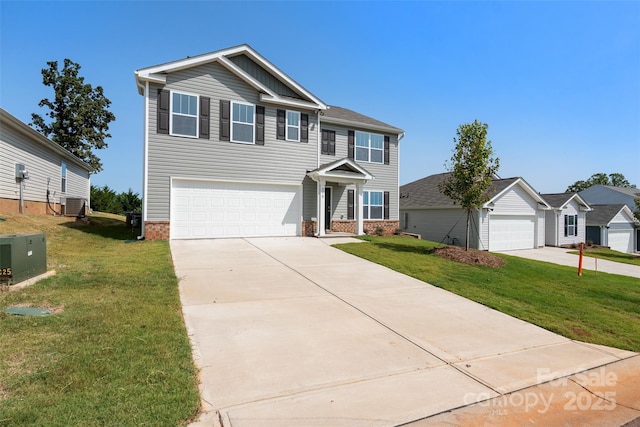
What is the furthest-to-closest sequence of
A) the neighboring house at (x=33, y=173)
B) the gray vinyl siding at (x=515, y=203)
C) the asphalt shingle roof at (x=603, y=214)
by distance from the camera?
the asphalt shingle roof at (x=603, y=214) → the gray vinyl siding at (x=515, y=203) → the neighboring house at (x=33, y=173)

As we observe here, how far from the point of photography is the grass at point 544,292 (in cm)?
581

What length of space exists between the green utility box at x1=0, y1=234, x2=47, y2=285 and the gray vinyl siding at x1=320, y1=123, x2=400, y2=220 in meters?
12.3

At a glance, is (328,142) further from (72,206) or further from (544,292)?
(72,206)

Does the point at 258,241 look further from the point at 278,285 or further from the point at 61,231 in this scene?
the point at 61,231

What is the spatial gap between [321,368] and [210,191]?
11594 millimetres

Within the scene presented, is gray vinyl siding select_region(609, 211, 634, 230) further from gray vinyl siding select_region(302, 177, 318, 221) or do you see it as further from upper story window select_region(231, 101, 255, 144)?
upper story window select_region(231, 101, 255, 144)

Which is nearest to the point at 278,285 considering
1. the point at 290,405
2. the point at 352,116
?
the point at 290,405

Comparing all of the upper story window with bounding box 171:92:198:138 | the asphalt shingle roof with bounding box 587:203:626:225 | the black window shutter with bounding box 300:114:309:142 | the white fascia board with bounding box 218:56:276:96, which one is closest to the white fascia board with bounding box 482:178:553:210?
the asphalt shingle roof with bounding box 587:203:626:225

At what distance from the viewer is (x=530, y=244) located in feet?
75.4

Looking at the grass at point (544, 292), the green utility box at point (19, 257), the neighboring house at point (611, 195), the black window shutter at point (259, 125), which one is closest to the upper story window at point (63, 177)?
the black window shutter at point (259, 125)

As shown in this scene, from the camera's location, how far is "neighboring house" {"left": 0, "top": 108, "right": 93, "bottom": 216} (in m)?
13.5

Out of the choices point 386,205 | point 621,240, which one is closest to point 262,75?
point 386,205

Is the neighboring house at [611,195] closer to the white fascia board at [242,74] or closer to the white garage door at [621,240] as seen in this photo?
the white garage door at [621,240]

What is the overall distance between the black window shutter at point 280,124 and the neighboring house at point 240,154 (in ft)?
0.15
